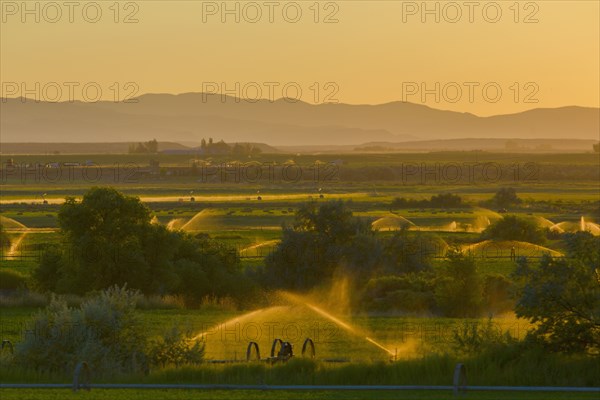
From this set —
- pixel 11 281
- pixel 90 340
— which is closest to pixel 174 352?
pixel 90 340

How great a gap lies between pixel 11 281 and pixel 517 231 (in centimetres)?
3884

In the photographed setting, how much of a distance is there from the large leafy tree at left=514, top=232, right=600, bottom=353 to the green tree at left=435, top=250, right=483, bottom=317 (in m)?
20.1

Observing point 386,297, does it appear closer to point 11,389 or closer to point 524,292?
point 524,292

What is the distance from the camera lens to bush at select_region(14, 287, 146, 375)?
73.4 ft

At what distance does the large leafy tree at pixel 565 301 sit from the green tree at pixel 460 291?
20.1 metres

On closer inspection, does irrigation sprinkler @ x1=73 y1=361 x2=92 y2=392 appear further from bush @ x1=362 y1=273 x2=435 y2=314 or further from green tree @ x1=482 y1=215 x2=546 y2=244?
green tree @ x1=482 y1=215 x2=546 y2=244

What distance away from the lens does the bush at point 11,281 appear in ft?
166

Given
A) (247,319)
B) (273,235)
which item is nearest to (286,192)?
(273,235)

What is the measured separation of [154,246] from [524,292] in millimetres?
28964

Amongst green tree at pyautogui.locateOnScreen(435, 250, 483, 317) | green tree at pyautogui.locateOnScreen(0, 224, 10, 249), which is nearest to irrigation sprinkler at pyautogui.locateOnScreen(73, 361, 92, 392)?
green tree at pyautogui.locateOnScreen(435, 250, 483, 317)

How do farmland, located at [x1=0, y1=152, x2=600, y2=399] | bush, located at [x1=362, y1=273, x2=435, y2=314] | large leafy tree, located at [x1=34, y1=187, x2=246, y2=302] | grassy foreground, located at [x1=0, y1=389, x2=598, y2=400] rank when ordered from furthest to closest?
large leafy tree, located at [x1=34, y1=187, x2=246, y2=302], bush, located at [x1=362, y1=273, x2=435, y2=314], farmland, located at [x1=0, y1=152, x2=600, y2=399], grassy foreground, located at [x1=0, y1=389, x2=598, y2=400]

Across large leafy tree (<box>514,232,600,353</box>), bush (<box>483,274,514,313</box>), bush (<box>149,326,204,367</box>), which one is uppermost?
large leafy tree (<box>514,232,600,353</box>)

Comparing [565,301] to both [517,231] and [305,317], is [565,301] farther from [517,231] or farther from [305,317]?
[517,231]

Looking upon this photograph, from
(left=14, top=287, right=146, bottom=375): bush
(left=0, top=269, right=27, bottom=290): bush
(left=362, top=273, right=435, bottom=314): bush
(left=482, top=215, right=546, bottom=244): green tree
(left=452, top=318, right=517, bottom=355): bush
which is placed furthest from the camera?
(left=482, top=215, right=546, bottom=244): green tree
